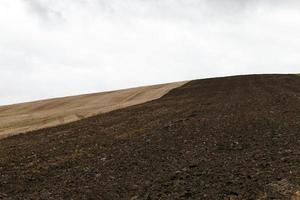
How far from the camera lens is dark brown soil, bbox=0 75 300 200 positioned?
1154 centimetres

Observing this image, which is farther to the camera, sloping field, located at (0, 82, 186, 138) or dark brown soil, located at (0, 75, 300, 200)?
sloping field, located at (0, 82, 186, 138)

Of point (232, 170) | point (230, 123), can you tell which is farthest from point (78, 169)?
point (230, 123)

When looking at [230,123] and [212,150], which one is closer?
[212,150]

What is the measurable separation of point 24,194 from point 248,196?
17.9 feet

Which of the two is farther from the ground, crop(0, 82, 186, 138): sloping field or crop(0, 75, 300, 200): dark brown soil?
crop(0, 82, 186, 138): sloping field

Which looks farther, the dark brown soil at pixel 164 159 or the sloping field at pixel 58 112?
the sloping field at pixel 58 112

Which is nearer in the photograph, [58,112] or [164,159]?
[164,159]

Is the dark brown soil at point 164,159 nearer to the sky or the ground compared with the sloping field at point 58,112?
nearer to the ground

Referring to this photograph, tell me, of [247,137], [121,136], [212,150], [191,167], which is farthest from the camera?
[121,136]

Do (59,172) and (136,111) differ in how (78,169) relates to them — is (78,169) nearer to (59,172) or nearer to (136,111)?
(59,172)

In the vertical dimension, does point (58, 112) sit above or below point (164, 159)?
above

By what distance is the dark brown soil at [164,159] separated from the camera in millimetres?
11539

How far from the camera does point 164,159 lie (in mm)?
14242

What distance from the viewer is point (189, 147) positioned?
15.5 metres
